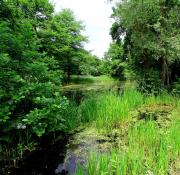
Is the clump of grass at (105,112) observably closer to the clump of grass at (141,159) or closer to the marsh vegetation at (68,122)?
the marsh vegetation at (68,122)

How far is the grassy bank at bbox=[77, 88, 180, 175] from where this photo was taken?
3.77m

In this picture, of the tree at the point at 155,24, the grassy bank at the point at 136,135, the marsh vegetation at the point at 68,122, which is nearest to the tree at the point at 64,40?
the tree at the point at 155,24

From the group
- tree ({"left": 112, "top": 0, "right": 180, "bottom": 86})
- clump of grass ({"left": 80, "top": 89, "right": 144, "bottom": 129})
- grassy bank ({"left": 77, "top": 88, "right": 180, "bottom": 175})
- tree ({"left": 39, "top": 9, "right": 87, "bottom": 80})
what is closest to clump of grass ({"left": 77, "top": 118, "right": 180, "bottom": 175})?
grassy bank ({"left": 77, "top": 88, "right": 180, "bottom": 175})

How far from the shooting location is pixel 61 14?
29156 mm

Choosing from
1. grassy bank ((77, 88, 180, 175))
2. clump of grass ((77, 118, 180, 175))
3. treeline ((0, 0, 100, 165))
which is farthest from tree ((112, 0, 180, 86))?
clump of grass ((77, 118, 180, 175))

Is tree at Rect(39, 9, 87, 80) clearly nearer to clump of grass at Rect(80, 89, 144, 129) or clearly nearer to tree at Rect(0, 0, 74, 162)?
clump of grass at Rect(80, 89, 144, 129)

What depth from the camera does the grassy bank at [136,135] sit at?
377 centimetres

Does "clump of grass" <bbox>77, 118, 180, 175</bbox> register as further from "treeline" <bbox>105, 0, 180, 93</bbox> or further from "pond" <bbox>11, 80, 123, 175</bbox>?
"treeline" <bbox>105, 0, 180, 93</bbox>

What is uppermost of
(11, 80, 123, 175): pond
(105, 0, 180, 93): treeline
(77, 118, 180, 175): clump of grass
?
(105, 0, 180, 93): treeline

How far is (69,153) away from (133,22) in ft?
28.5

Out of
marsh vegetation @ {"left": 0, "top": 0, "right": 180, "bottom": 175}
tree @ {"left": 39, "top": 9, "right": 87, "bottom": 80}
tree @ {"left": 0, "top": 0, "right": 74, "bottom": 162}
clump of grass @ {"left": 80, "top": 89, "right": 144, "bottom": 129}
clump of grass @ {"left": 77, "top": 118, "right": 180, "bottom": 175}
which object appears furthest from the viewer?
tree @ {"left": 39, "top": 9, "right": 87, "bottom": 80}

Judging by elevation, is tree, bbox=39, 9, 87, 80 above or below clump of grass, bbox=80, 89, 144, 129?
above

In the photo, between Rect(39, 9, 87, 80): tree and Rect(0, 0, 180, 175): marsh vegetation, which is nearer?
Rect(0, 0, 180, 175): marsh vegetation

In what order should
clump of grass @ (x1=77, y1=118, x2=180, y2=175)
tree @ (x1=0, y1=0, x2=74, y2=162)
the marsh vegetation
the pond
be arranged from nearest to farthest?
clump of grass @ (x1=77, y1=118, x2=180, y2=175)
the marsh vegetation
the pond
tree @ (x1=0, y1=0, x2=74, y2=162)
